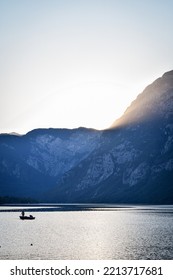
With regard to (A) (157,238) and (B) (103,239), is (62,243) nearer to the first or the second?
(B) (103,239)

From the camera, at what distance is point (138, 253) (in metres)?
105
